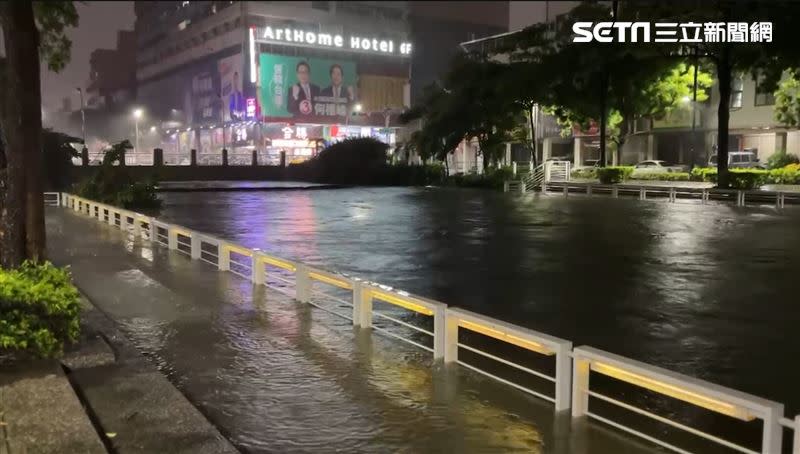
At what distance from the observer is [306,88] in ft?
326

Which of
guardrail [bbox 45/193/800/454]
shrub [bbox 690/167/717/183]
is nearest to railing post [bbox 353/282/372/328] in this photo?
guardrail [bbox 45/193/800/454]

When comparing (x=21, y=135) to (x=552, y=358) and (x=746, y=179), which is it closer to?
(x=552, y=358)

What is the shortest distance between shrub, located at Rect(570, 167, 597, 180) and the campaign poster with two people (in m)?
55.5

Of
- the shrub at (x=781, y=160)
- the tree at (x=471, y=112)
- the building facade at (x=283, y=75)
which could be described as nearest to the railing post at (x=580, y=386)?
the tree at (x=471, y=112)

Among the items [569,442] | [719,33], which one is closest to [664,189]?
[719,33]

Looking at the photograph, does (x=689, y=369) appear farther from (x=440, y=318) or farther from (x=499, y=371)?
(x=440, y=318)

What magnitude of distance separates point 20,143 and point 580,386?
236 inches

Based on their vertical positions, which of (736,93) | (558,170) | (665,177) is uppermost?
(736,93)

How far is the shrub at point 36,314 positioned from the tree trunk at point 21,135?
2.20 ft

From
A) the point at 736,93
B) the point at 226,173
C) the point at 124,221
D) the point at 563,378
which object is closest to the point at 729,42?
the point at 736,93

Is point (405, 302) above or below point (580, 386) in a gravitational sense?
above

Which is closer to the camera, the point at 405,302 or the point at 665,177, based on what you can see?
the point at 405,302

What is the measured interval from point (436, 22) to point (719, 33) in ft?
308

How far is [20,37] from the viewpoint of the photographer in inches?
299
